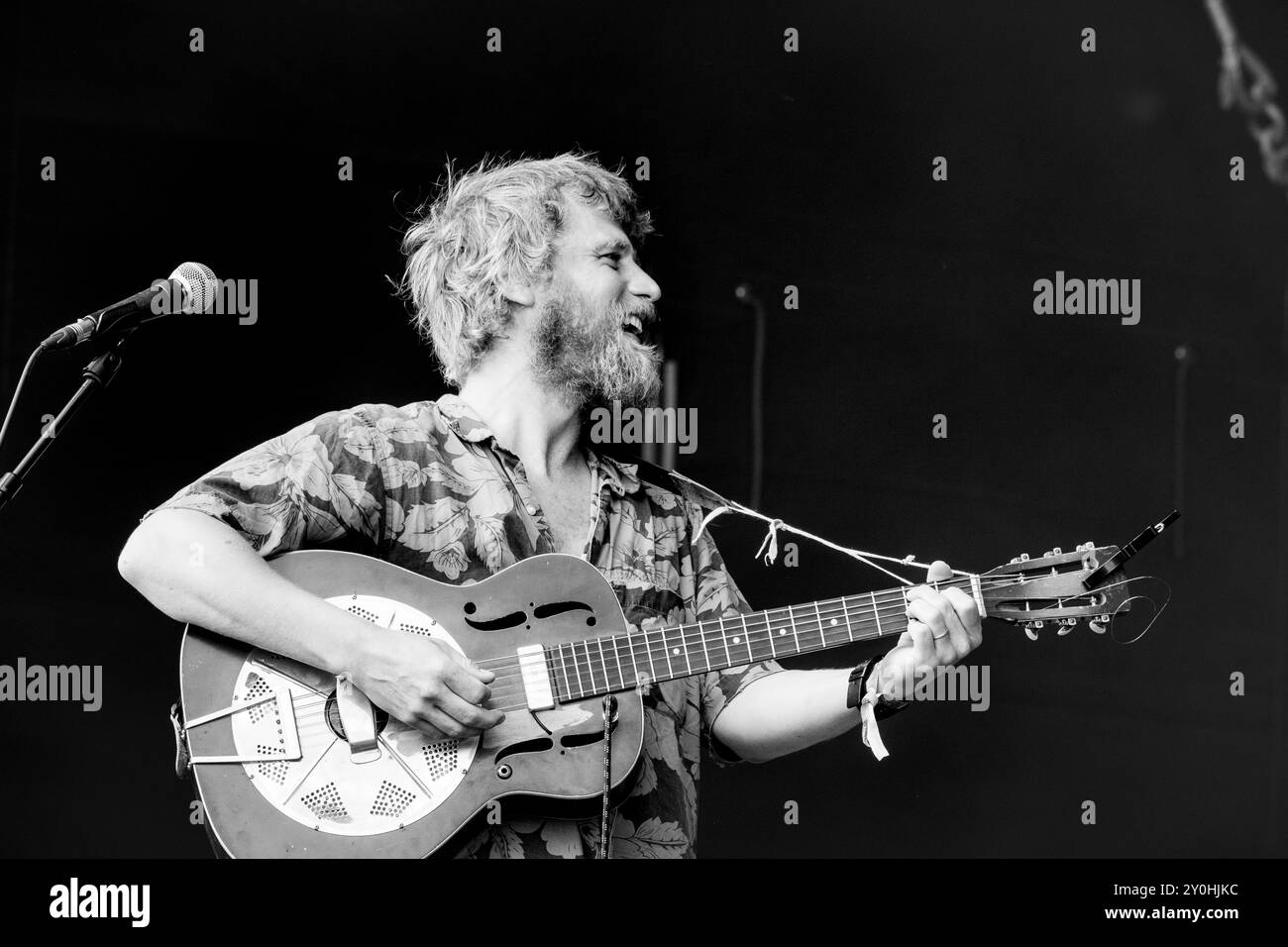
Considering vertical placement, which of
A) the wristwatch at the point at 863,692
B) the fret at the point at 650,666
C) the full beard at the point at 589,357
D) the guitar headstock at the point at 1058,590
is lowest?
the wristwatch at the point at 863,692

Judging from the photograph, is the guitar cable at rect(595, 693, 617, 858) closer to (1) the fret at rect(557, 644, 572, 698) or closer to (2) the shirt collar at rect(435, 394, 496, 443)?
(1) the fret at rect(557, 644, 572, 698)

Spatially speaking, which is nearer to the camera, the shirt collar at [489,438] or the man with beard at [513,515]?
the man with beard at [513,515]

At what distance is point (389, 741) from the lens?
92.7 inches

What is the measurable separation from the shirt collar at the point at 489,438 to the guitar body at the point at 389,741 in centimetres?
34

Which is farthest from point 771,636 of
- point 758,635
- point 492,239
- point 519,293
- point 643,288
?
point 492,239

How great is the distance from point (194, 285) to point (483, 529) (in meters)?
0.68

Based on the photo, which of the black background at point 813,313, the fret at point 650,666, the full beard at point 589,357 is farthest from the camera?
the black background at point 813,313

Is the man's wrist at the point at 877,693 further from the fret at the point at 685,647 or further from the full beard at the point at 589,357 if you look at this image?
the full beard at the point at 589,357

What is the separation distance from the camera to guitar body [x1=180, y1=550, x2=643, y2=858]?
2.31 metres

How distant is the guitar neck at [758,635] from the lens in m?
2.42

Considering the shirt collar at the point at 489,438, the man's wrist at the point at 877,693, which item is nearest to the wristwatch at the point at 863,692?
the man's wrist at the point at 877,693
